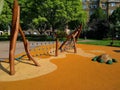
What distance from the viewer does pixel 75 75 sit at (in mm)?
12500

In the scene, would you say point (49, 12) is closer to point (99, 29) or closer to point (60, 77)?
point (99, 29)

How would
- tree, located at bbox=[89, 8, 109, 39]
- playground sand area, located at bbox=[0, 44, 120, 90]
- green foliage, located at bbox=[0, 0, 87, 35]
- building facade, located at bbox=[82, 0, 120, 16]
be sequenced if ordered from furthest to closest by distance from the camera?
building facade, located at bbox=[82, 0, 120, 16] → tree, located at bbox=[89, 8, 109, 39] → green foliage, located at bbox=[0, 0, 87, 35] → playground sand area, located at bbox=[0, 44, 120, 90]

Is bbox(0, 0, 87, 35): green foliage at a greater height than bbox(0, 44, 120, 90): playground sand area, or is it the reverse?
bbox(0, 0, 87, 35): green foliage

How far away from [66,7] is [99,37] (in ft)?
47.2

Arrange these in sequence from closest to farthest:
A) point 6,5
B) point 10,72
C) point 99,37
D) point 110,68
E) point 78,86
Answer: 1. point 78,86
2. point 10,72
3. point 110,68
4. point 6,5
5. point 99,37

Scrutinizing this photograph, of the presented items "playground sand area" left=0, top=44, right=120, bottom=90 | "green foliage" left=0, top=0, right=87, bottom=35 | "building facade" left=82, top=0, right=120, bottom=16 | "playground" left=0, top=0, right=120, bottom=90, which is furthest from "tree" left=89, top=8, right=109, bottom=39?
"playground sand area" left=0, top=44, right=120, bottom=90

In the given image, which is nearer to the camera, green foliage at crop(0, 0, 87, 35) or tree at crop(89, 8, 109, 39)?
green foliage at crop(0, 0, 87, 35)

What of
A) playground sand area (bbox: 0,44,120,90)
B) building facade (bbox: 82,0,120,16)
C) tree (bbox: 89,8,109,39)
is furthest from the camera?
building facade (bbox: 82,0,120,16)

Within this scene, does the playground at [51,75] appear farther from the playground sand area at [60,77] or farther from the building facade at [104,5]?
the building facade at [104,5]

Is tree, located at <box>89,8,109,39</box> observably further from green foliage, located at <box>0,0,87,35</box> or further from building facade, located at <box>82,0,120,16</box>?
building facade, located at <box>82,0,120,16</box>

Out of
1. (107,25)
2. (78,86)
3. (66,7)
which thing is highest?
Result: (66,7)

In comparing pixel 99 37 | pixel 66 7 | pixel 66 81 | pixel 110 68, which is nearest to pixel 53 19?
pixel 66 7

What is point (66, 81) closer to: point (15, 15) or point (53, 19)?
point (15, 15)

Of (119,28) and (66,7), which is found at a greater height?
(66,7)
